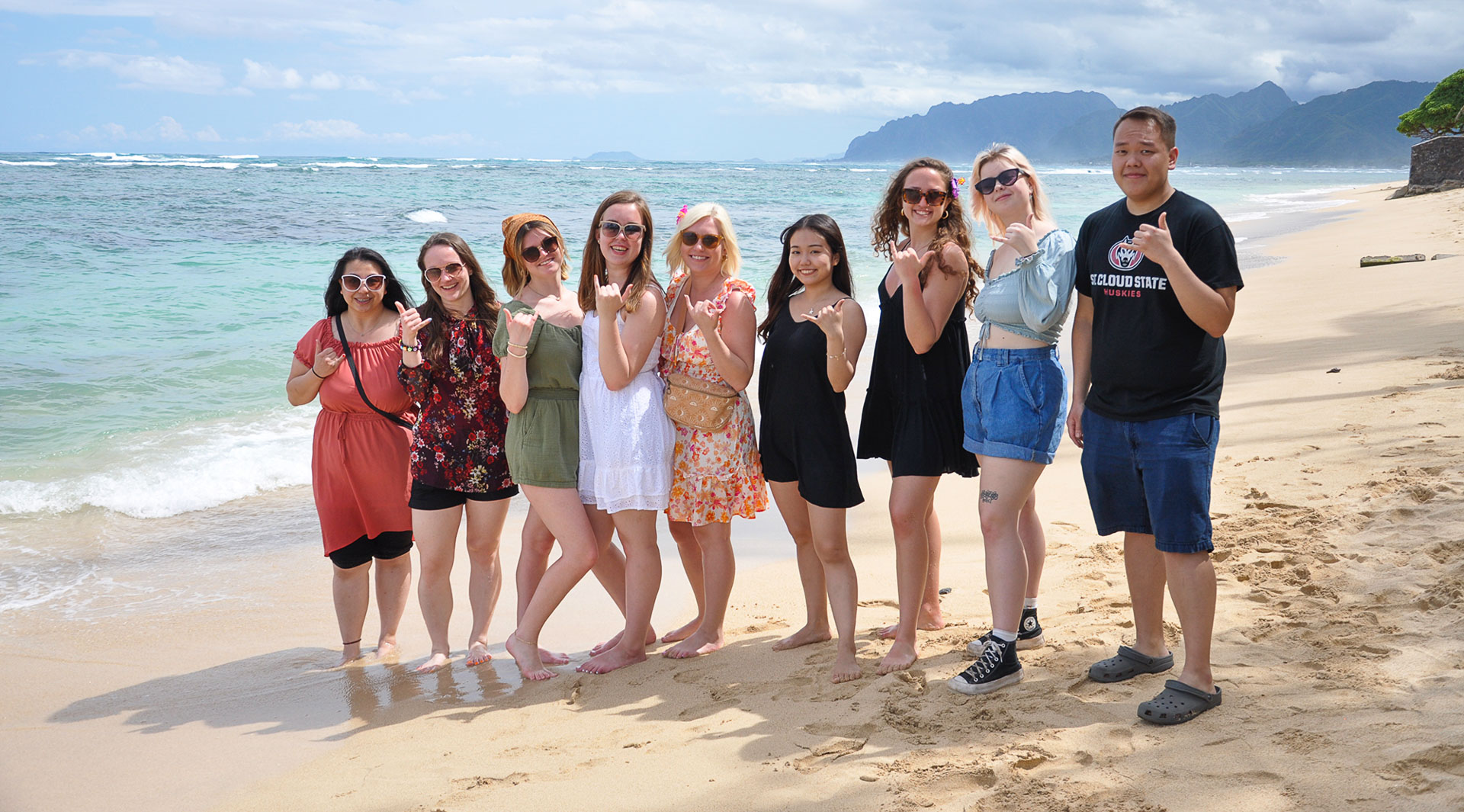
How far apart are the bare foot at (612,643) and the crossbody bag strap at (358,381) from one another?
1.37 m

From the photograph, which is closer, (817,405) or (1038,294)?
(1038,294)

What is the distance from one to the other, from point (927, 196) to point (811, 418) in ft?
3.23

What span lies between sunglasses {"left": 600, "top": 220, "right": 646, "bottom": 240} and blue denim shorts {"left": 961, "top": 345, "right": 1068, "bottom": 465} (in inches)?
60.9

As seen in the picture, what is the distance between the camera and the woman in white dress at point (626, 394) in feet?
13.2

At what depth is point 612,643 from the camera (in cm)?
448

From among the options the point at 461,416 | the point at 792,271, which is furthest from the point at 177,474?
the point at 792,271

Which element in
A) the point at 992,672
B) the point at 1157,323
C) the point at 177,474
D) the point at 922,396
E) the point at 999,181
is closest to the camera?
the point at 1157,323

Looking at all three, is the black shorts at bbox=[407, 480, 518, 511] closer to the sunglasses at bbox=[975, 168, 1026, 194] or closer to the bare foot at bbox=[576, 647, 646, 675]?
the bare foot at bbox=[576, 647, 646, 675]

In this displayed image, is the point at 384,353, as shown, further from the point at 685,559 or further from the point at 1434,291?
the point at 1434,291

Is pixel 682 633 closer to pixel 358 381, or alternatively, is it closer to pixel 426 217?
pixel 358 381

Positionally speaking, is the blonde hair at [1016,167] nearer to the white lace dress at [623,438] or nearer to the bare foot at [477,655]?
the white lace dress at [623,438]

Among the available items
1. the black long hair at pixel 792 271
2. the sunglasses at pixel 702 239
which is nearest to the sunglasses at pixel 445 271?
the sunglasses at pixel 702 239

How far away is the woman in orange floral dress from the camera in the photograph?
4.00 metres

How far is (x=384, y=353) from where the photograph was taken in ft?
14.6
